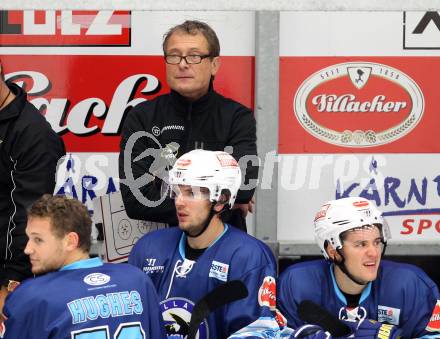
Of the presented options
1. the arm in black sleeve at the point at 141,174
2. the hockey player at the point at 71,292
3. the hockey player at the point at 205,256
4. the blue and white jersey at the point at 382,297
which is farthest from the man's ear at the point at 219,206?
the hockey player at the point at 71,292

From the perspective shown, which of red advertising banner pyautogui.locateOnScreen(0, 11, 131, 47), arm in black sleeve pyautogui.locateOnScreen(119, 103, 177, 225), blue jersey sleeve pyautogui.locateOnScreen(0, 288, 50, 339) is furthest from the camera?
red advertising banner pyautogui.locateOnScreen(0, 11, 131, 47)

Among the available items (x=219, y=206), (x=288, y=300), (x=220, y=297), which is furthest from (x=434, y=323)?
(x=219, y=206)

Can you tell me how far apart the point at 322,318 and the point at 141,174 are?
3.04ft

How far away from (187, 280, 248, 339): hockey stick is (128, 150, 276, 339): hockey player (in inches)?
0.9

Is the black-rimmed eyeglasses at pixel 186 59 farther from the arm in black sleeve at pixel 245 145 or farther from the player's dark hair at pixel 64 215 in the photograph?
the player's dark hair at pixel 64 215

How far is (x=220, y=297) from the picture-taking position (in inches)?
143

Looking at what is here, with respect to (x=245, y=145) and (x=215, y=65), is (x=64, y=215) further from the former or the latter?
(x=215, y=65)

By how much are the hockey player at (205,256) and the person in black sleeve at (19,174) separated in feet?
1.41

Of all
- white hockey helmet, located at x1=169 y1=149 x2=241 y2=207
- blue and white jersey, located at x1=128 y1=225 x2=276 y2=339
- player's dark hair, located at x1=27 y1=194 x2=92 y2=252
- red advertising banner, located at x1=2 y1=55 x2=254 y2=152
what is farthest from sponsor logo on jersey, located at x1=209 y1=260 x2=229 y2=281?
red advertising banner, located at x1=2 y1=55 x2=254 y2=152

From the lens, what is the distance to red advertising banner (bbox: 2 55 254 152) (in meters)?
4.60

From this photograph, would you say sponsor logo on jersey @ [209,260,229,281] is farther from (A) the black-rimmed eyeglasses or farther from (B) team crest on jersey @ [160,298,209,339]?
(A) the black-rimmed eyeglasses

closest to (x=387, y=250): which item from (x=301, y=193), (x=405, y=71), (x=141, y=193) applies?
(x=301, y=193)

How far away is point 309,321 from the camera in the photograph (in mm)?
3719

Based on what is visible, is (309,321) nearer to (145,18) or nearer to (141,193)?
(141,193)
